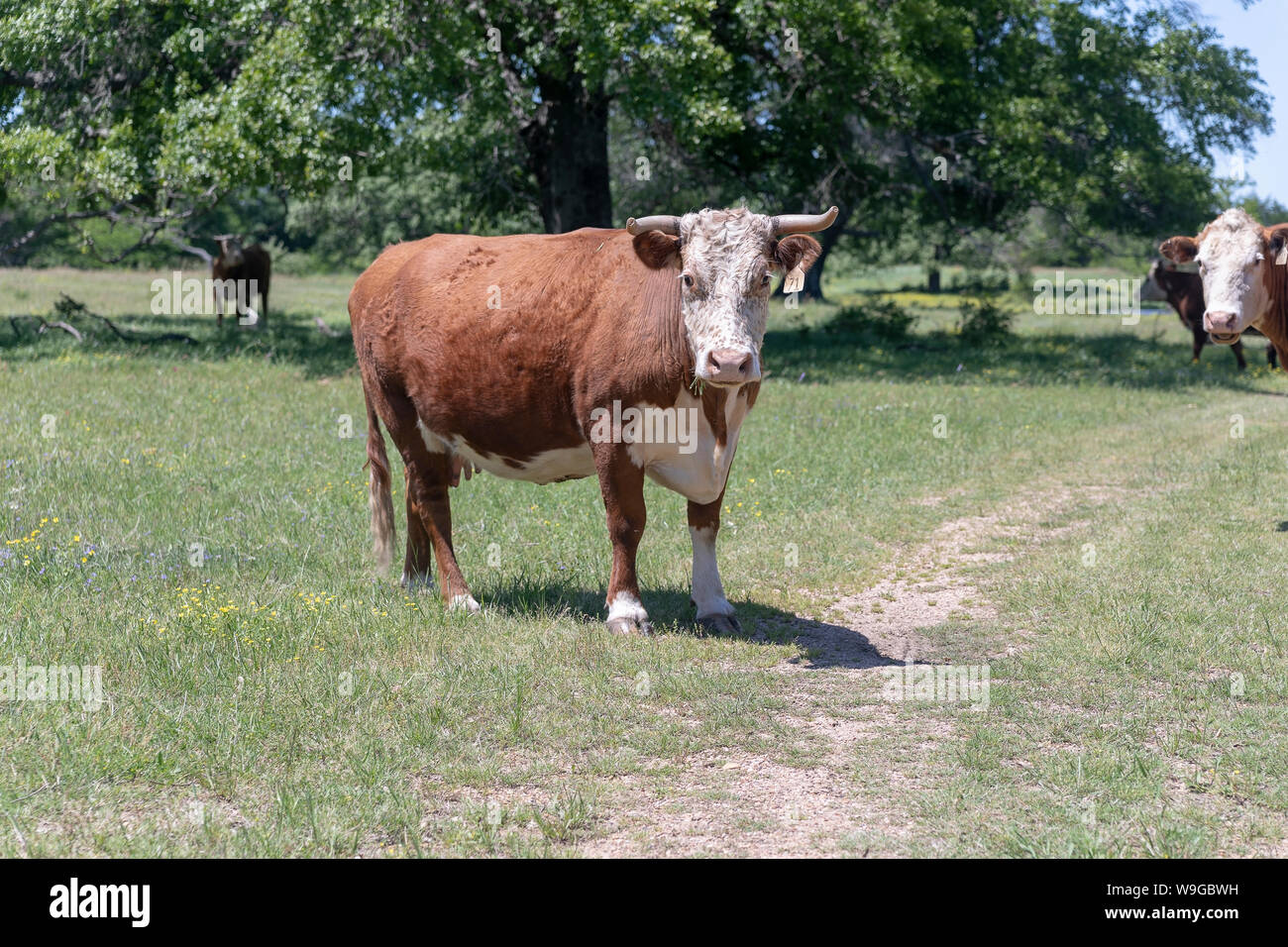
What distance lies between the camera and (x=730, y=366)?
5785 millimetres

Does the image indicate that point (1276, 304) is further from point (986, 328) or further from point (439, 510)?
point (986, 328)

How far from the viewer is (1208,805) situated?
14.7 ft

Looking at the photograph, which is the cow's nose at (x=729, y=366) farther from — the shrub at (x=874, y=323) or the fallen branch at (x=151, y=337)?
the shrub at (x=874, y=323)

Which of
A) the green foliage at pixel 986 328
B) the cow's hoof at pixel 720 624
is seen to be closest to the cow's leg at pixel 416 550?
the cow's hoof at pixel 720 624

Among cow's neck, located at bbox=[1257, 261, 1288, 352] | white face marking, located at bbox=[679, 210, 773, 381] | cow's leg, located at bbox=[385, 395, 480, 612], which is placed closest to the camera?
white face marking, located at bbox=[679, 210, 773, 381]

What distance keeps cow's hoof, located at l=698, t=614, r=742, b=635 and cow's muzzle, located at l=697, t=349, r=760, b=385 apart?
64.7 inches

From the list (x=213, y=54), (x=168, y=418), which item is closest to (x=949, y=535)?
(x=168, y=418)

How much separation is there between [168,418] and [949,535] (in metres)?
8.30

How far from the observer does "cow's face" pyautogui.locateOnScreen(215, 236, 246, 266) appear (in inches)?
963

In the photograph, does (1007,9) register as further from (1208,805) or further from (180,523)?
(1208,805)

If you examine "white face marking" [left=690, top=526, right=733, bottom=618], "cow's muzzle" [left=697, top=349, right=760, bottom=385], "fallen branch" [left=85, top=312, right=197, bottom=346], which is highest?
"fallen branch" [left=85, top=312, right=197, bottom=346]

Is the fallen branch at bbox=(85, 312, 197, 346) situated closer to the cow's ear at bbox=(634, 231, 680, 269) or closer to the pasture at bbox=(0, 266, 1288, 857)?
the pasture at bbox=(0, 266, 1288, 857)

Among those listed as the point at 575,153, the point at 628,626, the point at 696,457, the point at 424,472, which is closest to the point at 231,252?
the point at 575,153

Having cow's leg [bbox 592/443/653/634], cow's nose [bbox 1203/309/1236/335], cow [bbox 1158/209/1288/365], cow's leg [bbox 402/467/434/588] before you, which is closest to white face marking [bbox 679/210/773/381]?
cow's leg [bbox 592/443/653/634]
